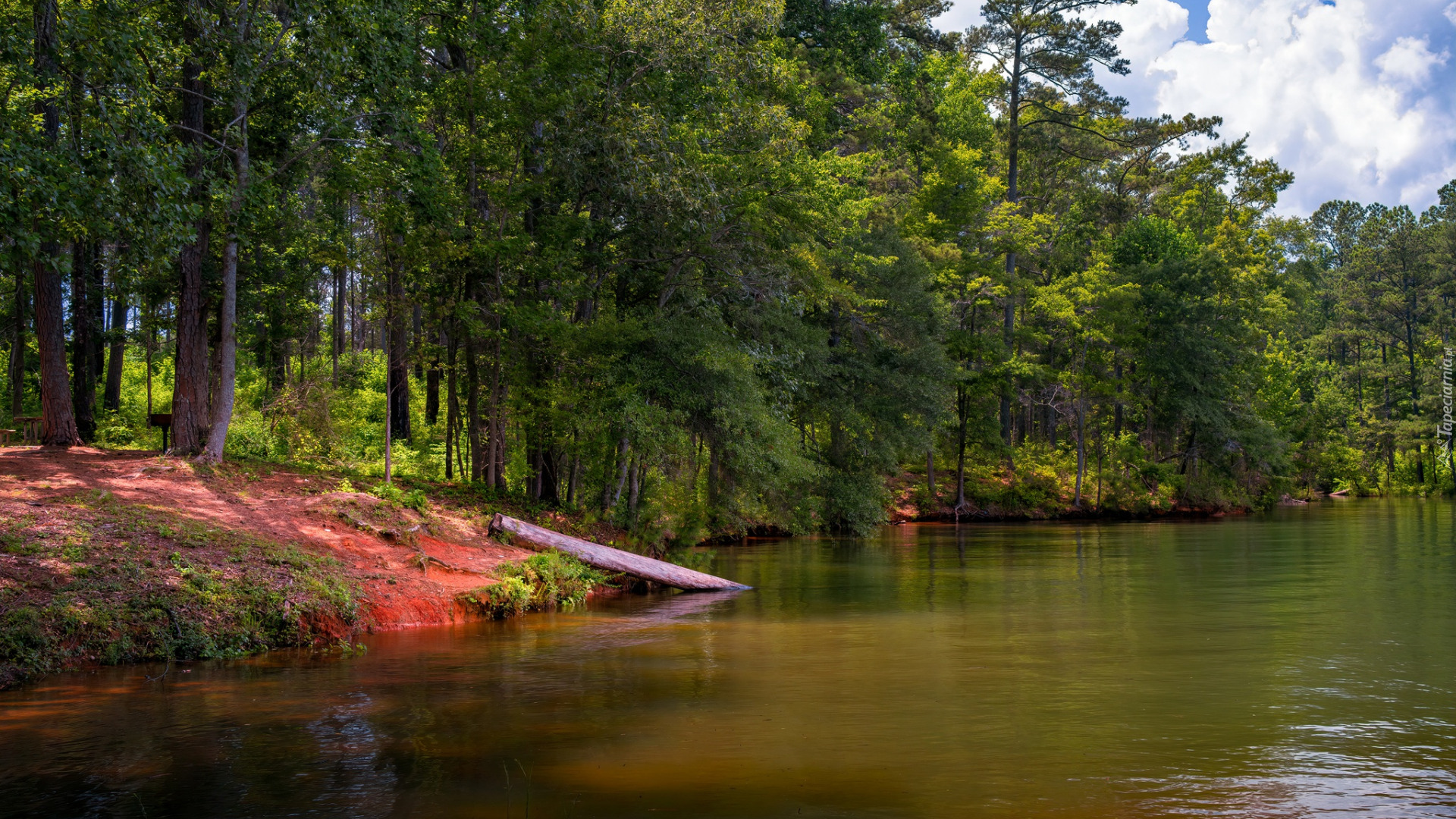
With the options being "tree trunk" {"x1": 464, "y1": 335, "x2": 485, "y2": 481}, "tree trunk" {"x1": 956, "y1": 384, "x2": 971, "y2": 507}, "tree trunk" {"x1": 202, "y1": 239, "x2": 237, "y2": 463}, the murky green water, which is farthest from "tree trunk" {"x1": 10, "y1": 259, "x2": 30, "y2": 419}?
"tree trunk" {"x1": 956, "y1": 384, "x2": 971, "y2": 507}

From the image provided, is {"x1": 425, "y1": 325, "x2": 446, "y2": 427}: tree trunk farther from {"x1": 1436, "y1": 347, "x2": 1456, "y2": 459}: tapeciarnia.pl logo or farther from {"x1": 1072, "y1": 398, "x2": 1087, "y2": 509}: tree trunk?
{"x1": 1436, "y1": 347, "x2": 1456, "y2": 459}: tapeciarnia.pl logo

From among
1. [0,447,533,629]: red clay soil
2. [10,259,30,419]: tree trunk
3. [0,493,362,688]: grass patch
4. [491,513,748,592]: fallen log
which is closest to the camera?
[0,493,362,688]: grass patch

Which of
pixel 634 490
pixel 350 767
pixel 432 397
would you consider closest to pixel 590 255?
pixel 634 490

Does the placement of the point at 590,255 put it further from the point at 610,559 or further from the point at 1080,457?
the point at 1080,457

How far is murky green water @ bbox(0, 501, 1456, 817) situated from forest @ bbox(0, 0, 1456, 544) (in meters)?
4.89

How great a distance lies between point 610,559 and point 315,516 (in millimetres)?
4551

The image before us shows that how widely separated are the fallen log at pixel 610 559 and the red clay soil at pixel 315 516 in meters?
0.34

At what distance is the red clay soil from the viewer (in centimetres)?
1309

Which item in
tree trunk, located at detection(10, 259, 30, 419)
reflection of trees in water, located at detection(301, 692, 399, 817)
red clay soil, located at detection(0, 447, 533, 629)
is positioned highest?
tree trunk, located at detection(10, 259, 30, 419)

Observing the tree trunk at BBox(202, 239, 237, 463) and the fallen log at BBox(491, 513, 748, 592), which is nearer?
the fallen log at BBox(491, 513, 748, 592)

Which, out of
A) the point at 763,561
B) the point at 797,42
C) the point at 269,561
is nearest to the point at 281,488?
the point at 269,561

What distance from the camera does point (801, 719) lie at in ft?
26.9

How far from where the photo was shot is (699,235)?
67.7ft

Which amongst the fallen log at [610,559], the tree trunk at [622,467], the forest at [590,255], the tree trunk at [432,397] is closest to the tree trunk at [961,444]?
the forest at [590,255]
